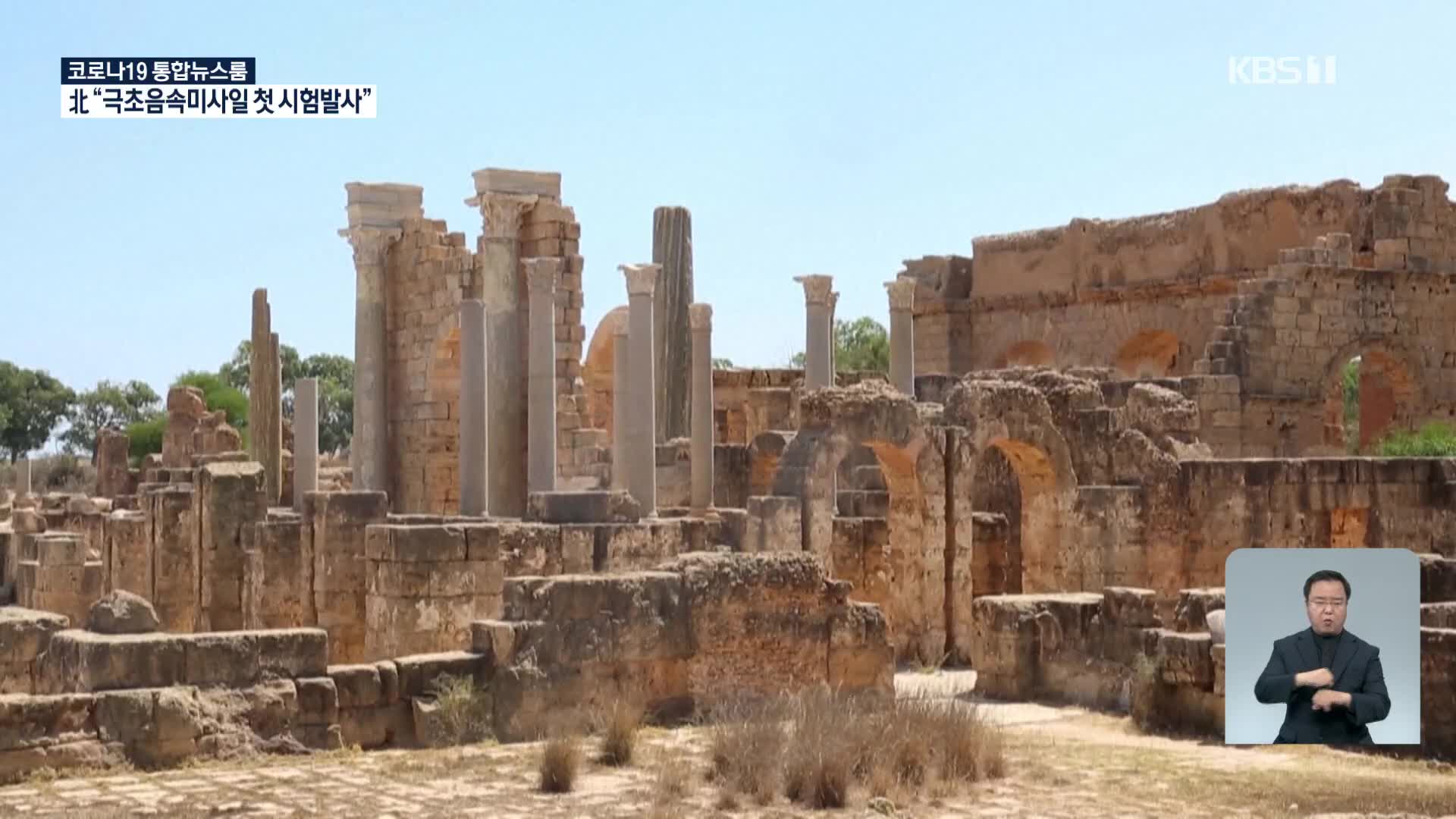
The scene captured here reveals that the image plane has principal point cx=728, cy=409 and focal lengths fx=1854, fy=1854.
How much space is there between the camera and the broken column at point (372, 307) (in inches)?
1001

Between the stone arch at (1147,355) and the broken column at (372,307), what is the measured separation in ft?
39.1

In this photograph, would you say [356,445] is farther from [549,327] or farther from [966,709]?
[966,709]

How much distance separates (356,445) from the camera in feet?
84.1

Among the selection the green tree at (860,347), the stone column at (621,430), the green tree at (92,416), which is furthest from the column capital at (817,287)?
the green tree at (92,416)

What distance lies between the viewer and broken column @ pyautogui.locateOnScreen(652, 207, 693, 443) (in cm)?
3175

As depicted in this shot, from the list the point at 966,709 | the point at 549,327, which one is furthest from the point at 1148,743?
the point at 549,327

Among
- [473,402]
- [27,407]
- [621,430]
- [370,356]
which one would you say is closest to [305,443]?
[370,356]

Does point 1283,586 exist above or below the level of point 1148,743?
above

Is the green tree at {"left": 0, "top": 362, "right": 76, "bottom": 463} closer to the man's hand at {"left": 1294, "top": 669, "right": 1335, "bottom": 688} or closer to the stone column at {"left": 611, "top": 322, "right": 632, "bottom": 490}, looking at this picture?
the stone column at {"left": 611, "top": 322, "right": 632, "bottom": 490}

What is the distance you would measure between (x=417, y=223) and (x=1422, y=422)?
1449cm

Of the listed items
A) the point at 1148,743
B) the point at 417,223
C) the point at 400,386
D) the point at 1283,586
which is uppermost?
the point at 417,223

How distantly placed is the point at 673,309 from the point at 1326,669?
2318cm

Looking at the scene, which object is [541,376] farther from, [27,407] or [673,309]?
[27,407]

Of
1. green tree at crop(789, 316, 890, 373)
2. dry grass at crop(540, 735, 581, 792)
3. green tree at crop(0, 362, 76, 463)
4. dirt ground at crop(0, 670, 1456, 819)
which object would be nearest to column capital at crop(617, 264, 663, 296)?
dirt ground at crop(0, 670, 1456, 819)
